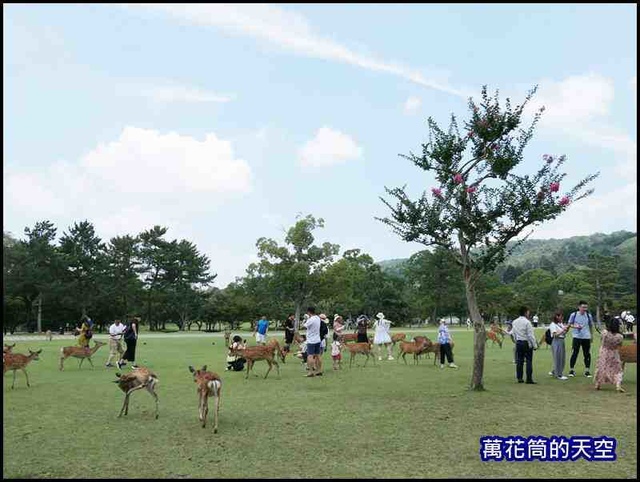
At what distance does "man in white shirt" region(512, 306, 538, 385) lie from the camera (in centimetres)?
1236

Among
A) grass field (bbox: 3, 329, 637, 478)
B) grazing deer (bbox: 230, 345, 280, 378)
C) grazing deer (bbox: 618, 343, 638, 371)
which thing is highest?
grazing deer (bbox: 618, 343, 638, 371)

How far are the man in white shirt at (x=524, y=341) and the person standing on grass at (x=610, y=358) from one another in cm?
137

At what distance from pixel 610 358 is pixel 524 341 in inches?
67.9

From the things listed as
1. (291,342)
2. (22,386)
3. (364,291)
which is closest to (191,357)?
(291,342)

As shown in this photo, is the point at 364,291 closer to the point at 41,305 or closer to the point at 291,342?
the point at 41,305

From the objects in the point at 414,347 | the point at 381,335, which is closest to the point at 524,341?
the point at 414,347

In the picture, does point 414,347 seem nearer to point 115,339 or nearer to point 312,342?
point 312,342

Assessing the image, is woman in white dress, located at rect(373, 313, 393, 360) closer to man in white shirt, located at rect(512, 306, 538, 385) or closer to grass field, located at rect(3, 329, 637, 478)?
grass field, located at rect(3, 329, 637, 478)

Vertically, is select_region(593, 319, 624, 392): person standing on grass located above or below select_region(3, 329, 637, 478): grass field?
above

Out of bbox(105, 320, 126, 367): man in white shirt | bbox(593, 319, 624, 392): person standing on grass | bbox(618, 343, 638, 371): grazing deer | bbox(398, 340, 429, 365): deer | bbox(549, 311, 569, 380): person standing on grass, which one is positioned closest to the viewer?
bbox(593, 319, 624, 392): person standing on grass

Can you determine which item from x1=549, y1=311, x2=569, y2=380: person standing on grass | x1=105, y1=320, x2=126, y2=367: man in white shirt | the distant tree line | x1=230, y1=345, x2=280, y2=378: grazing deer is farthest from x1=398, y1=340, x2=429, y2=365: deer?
the distant tree line

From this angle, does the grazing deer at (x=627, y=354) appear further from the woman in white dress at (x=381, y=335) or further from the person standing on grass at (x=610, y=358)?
the woman in white dress at (x=381, y=335)

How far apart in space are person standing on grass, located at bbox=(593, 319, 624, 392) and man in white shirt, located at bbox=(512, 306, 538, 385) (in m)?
1.37

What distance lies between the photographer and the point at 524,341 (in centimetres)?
1245
